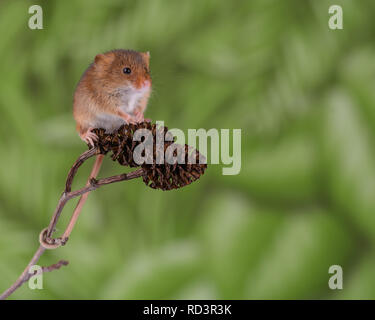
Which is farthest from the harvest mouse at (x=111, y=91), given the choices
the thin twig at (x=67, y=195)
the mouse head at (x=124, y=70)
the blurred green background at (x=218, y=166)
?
the blurred green background at (x=218, y=166)

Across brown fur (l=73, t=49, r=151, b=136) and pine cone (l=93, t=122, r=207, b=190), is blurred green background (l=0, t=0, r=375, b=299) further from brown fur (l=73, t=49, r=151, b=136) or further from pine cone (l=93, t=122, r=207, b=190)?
pine cone (l=93, t=122, r=207, b=190)

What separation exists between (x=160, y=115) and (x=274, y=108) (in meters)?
0.37

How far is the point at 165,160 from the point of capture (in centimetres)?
91

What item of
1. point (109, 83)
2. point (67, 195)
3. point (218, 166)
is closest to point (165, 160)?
point (67, 195)

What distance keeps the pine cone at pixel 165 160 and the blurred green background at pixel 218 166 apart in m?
0.64

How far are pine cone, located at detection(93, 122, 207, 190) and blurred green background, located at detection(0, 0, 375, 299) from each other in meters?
0.64

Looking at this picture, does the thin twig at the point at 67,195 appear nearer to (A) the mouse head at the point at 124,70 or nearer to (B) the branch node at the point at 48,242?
(B) the branch node at the point at 48,242

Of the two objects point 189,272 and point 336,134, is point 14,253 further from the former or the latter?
point 336,134

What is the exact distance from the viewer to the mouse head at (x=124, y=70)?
3.64 ft

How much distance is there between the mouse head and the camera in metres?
1.11

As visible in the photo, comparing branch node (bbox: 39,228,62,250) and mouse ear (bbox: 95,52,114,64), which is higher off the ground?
mouse ear (bbox: 95,52,114,64)

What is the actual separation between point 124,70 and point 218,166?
0.56m

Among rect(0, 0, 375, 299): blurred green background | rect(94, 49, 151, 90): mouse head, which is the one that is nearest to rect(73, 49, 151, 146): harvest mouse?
rect(94, 49, 151, 90): mouse head

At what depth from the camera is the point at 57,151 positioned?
1602mm
